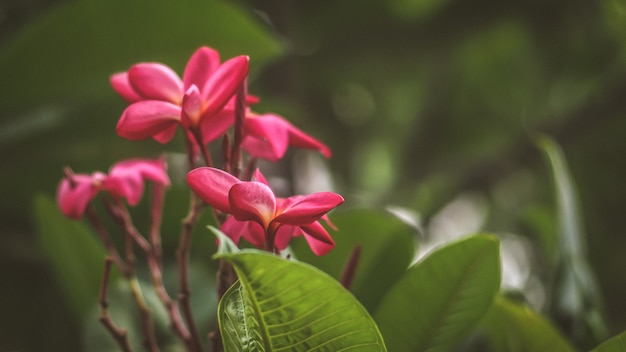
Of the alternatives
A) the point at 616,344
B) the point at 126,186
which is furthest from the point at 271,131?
the point at 616,344

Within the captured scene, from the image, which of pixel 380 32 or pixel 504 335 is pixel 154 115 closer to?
pixel 504 335

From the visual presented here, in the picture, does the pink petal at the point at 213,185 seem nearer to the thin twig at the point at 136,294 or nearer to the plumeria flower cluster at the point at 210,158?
the plumeria flower cluster at the point at 210,158

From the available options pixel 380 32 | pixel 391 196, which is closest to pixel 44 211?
pixel 391 196

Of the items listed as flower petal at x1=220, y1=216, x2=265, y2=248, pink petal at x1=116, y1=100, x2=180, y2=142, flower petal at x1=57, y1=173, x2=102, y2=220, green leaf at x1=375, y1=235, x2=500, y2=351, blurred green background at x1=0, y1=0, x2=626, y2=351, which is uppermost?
pink petal at x1=116, y1=100, x2=180, y2=142

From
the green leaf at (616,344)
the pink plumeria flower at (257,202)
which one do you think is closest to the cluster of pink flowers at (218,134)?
the pink plumeria flower at (257,202)

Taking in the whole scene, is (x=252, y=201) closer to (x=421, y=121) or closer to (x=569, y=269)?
(x=569, y=269)

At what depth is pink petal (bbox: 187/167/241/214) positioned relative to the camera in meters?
0.34

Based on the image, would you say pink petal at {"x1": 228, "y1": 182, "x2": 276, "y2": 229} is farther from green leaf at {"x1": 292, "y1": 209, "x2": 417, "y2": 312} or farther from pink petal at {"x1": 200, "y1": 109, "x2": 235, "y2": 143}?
green leaf at {"x1": 292, "y1": 209, "x2": 417, "y2": 312}

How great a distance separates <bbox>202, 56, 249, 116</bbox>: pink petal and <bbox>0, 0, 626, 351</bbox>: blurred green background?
0.55m

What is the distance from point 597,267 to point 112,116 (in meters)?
0.82

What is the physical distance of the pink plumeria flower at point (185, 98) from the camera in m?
0.39

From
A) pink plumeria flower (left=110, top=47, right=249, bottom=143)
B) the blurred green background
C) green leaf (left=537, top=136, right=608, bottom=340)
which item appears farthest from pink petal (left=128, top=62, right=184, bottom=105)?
the blurred green background

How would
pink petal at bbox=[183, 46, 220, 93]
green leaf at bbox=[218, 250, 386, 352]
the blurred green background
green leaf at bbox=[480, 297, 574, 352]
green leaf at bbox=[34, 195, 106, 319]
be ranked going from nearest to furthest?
green leaf at bbox=[218, 250, 386, 352], pink petal at bbox=[183, 46, 220, 93], green leaf at bbox=[480, 297, 574, 352], green leaf at bbox=[34, 195, 106, 319], the blurred green background

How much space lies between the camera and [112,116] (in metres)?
0.96
